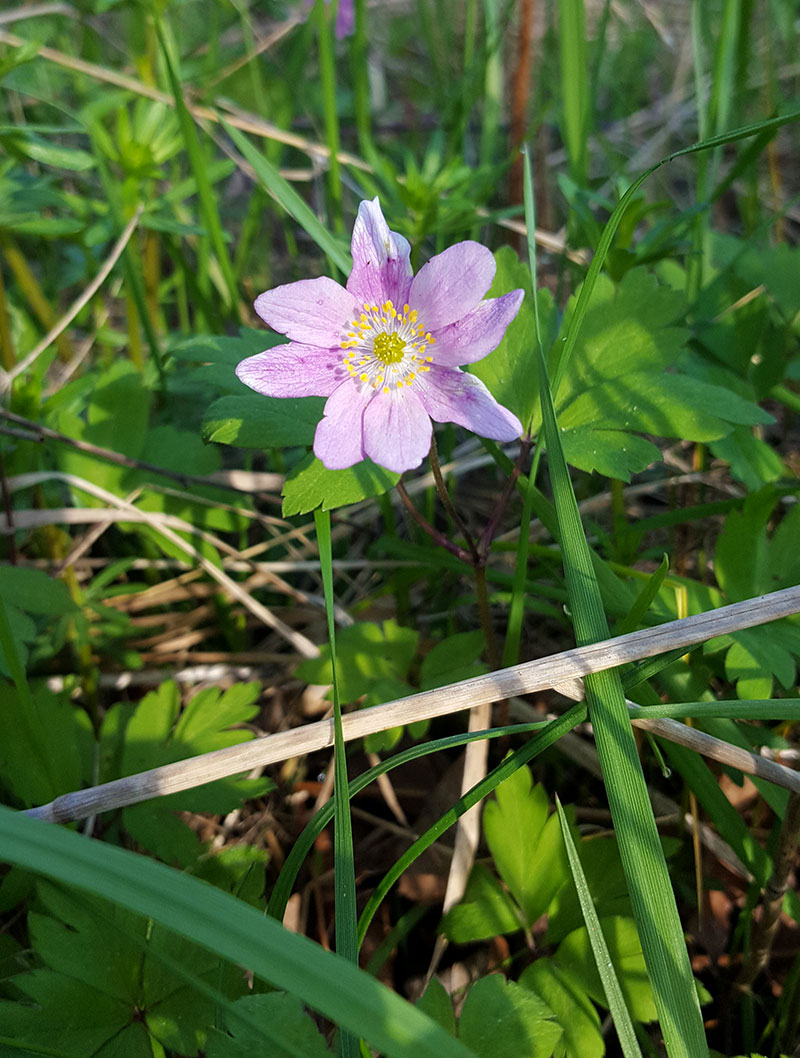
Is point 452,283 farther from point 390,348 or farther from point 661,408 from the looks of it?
point 661,408

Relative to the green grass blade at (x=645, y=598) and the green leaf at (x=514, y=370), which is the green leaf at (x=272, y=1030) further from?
the green leaf at (x=514, y=370)

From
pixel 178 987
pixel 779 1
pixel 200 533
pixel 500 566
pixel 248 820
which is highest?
pixel 779 1

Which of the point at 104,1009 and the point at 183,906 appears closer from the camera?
the point at 183,906

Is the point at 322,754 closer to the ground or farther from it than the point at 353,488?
closer to the ground

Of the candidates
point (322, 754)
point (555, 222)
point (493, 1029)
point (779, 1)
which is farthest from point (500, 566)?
point (779, 1)

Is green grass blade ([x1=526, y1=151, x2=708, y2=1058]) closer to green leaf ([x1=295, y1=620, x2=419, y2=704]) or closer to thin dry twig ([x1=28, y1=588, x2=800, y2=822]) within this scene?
thin dry twig ([x1=28, y1=588, x2=800, y2=822])

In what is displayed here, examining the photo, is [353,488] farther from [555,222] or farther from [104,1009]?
[555,222]

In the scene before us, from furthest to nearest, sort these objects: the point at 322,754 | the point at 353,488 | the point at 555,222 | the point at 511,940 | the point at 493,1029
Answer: the point at 555,222, the point at 322,754, the point at 511,940, the point at 353,488, the point at 493,1029
